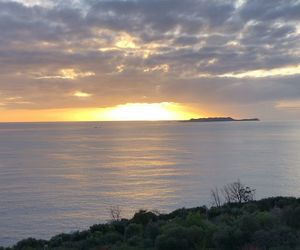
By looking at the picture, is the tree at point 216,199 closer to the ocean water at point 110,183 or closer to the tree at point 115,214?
the ocean water at point 110,183

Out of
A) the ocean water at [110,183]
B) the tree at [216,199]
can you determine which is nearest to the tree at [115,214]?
the ocean water at [110,183]

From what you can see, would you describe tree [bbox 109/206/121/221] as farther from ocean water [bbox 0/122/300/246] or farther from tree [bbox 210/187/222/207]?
tree [bbox 210/187/222/207]

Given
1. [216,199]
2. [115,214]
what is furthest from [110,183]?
[115,214]

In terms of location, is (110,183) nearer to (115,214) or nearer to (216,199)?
(216,199)

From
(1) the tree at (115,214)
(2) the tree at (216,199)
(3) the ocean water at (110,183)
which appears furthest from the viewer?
(2) the tree at (216,199)

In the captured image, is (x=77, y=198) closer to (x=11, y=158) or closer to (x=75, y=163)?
(x=75, y=163)

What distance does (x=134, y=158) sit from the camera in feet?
349

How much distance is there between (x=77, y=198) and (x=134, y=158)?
4986cm

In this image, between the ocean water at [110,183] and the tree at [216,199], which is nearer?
the ocean water at [110,183]

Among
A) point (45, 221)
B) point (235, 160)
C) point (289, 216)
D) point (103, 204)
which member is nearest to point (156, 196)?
point (103, 204)

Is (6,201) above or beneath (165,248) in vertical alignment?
beneath

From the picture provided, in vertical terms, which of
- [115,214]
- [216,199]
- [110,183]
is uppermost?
[110,183]

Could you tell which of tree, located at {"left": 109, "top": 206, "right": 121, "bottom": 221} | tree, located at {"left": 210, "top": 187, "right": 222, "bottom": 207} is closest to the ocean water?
tree, located at {"left": 210, "top": 187, "right": 222, "bottom": 207}

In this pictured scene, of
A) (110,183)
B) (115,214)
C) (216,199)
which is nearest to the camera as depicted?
(115,214)
